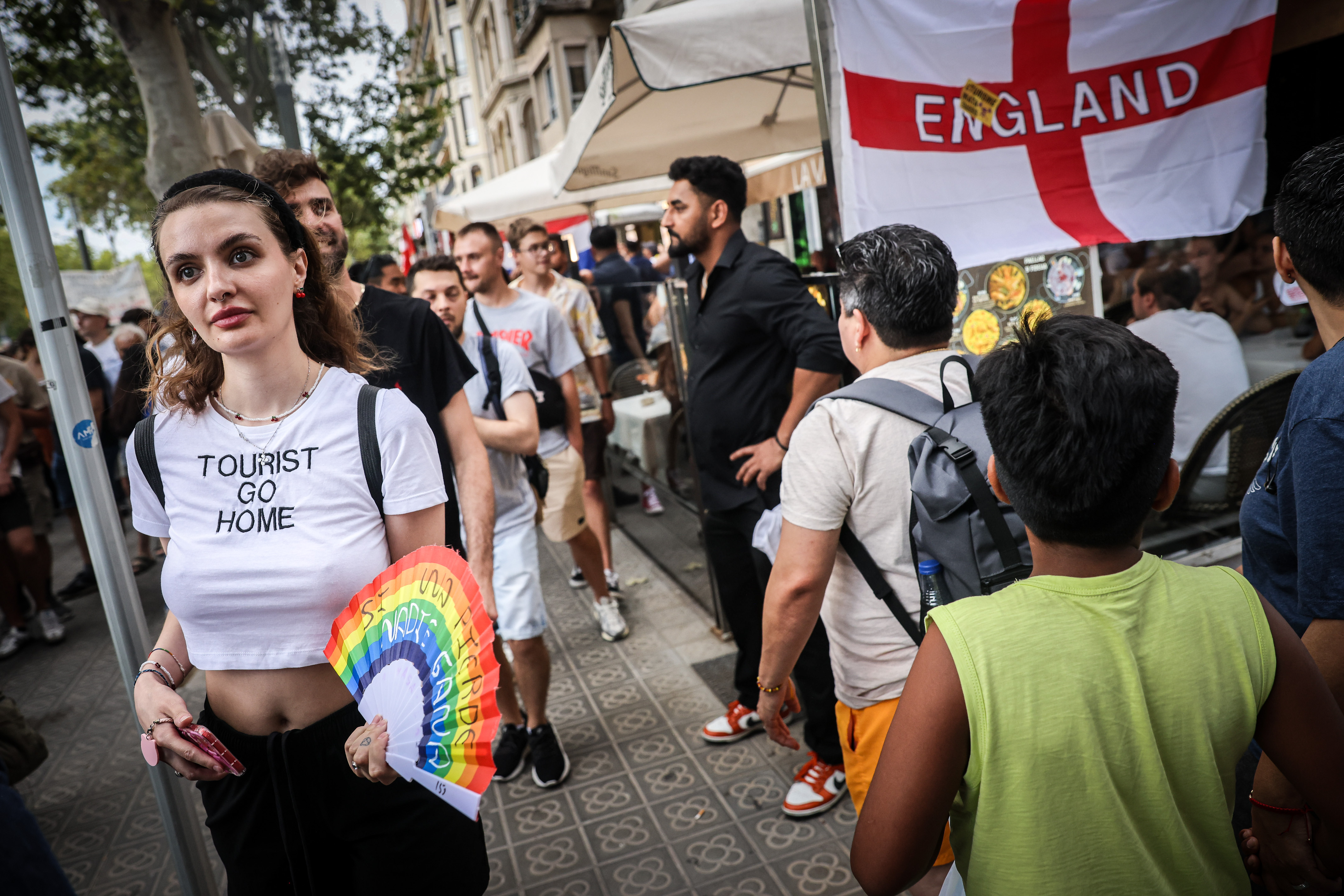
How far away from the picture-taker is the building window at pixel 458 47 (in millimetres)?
45344

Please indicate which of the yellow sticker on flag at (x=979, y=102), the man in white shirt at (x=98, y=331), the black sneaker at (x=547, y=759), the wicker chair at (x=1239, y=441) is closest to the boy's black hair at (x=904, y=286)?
the yellow sticker on flag at (x=979, y=102)

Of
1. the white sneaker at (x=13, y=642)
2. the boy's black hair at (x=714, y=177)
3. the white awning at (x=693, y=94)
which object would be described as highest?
the white awning at (x=693, y=94)

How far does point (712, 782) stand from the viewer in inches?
129

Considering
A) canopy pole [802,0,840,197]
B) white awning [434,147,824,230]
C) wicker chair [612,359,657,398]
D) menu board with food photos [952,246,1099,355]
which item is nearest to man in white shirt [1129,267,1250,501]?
menu board with food photos [952,246,1099,355]

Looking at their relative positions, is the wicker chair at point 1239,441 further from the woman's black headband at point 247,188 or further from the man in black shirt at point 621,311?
the man in black shirt at point 621,311

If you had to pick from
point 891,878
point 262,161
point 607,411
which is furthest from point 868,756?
point 607,411

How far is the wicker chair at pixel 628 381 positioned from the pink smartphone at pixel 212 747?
460 centimetres

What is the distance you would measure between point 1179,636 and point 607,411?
4712mm

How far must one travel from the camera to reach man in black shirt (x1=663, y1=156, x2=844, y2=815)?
311 cm

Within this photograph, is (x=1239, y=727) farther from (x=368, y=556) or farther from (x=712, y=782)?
(x=712, y=782)

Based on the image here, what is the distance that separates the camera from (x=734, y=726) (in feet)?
11.7

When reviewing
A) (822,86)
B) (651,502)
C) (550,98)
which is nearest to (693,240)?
(822,86)

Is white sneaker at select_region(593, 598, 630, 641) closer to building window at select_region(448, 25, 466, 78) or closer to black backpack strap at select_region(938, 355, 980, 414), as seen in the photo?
black backpack strap at select_region(938, 355, 980, 414)

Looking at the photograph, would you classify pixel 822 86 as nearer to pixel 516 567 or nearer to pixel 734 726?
pixel 516 567
